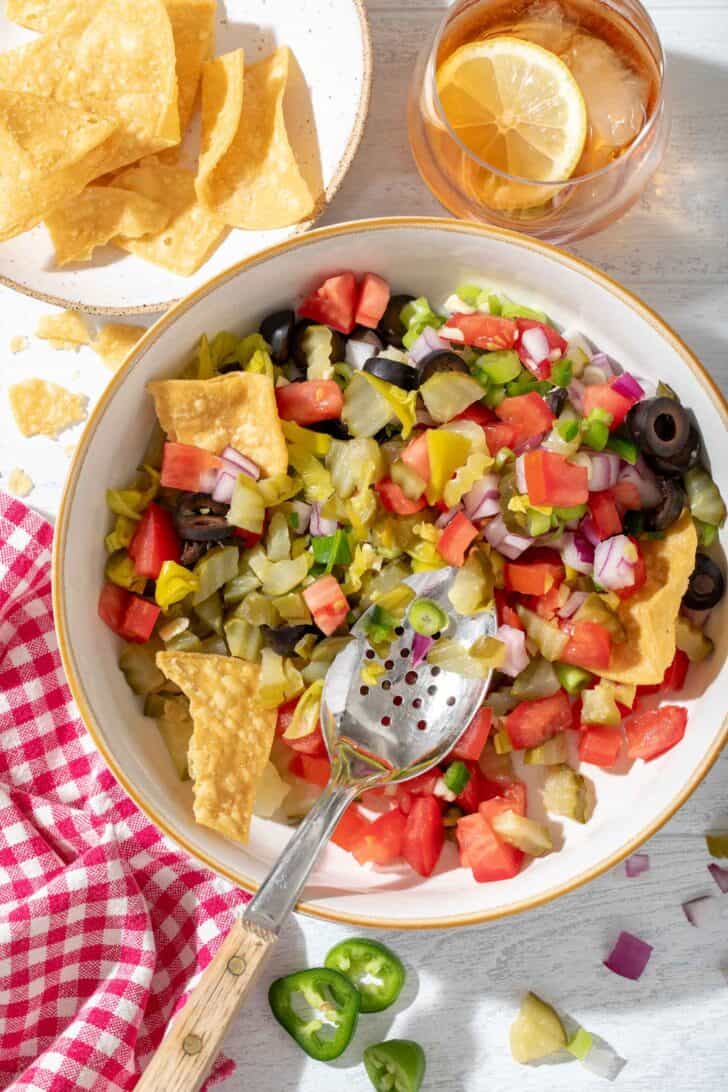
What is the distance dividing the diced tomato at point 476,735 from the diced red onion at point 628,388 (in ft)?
2.20

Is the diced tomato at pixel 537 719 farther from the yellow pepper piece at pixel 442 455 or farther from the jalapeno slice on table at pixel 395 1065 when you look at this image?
the jalapeno slice on table at pixel 395 1065

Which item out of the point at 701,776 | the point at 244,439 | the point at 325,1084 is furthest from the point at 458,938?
the point at 244,439

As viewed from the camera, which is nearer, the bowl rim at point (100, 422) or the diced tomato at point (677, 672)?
the bowl rim at point (100, 422)

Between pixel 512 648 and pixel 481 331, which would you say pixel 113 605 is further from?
pixel 481 331

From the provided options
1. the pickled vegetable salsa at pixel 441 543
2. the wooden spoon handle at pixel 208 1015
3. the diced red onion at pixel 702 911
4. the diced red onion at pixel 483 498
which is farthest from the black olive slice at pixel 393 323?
the diced red onion at pixel 702 911

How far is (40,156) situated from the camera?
2232 mm

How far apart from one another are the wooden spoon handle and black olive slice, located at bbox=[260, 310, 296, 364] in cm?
106

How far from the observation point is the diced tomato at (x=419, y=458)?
6.81 ft

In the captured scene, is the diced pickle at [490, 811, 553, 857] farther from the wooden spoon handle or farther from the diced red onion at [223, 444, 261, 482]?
the diced red onion at [223, 444, 261, 482]

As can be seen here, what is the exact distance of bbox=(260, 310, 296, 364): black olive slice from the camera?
2.19m

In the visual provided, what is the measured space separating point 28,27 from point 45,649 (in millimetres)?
1349

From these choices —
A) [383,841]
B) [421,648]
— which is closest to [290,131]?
[421,648]

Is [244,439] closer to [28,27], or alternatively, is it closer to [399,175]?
[399,175]

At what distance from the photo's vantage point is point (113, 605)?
7.22 ft
